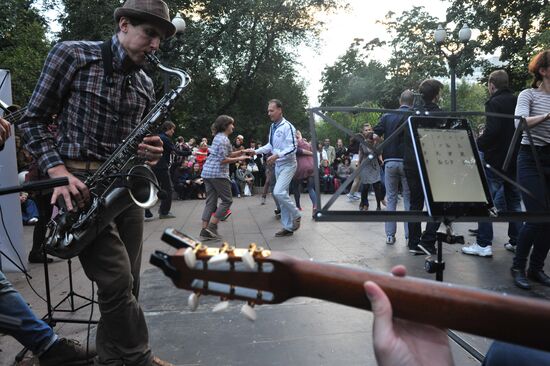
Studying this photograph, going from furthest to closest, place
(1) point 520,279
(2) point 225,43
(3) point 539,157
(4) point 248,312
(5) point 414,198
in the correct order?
1. (2) point 225,43
2. (5) point 414,198
3. (1) point 520,279
4. (3) point 539,157
5. (4) point 248,312

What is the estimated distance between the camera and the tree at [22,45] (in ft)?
51.2

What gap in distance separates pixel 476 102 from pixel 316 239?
5972 centimetres

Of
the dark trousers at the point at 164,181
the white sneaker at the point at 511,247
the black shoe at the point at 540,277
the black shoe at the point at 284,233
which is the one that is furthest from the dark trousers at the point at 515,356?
the dark trousers at the point at 164,181

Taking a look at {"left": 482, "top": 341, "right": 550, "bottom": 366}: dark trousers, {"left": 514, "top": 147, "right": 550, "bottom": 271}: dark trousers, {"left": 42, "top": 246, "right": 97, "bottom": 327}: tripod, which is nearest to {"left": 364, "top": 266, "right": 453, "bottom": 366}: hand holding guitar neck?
{"left": 482, "top": 341, "right": 550, "bottom": 366}: dark trousers

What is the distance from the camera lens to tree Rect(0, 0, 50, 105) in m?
15.6

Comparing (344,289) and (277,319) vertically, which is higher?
(344,289)

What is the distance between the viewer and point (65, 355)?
253 centimetres

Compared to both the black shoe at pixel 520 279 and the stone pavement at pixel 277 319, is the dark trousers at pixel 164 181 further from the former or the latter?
the black shoe at pixel 520 279

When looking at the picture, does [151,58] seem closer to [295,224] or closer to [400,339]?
[400,339]

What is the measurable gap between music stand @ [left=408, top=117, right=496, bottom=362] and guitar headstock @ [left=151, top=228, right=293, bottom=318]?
1.52m

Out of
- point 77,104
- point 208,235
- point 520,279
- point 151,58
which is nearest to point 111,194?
point 77,104

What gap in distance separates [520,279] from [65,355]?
408 cm

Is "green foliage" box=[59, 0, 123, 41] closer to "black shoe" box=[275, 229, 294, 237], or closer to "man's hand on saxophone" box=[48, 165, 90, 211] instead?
"black shoe" box=[275, 229, 294, 237]

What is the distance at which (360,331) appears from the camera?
317cm
